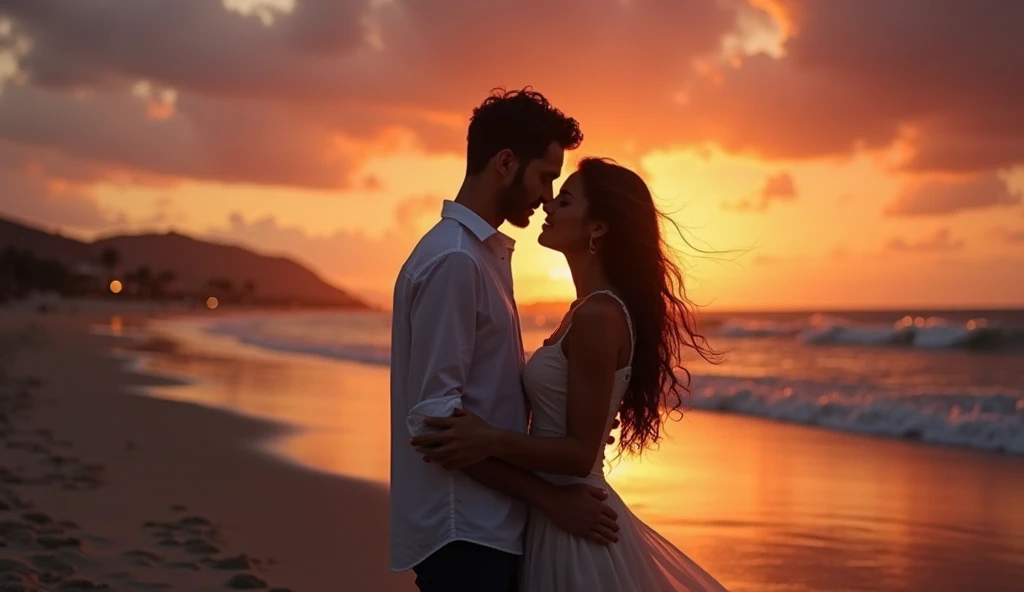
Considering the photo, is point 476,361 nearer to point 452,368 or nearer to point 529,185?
point 452,368

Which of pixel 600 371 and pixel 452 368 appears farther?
pixel 600 371

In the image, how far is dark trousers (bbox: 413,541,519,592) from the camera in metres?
2.69

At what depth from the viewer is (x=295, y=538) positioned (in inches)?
265

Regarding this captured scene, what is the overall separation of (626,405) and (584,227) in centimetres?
56

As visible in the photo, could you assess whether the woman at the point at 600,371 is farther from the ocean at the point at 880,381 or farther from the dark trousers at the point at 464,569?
the ocean at the point at 880,381

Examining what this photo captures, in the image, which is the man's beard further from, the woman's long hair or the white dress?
the white dress

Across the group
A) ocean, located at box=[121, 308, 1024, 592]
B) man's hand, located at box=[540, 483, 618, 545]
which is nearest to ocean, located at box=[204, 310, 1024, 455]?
ocean, located at box=[121, 308, 1024, 592]

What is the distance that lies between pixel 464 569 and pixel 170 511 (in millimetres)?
5047

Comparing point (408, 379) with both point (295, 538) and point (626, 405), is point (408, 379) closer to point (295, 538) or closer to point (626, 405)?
point (626, 405)

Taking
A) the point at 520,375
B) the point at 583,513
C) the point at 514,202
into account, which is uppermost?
the point at 514,202

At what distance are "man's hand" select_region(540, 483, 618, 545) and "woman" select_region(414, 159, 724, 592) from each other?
34 millimetres

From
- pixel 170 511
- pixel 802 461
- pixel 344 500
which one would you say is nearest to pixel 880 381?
pixel 802 461

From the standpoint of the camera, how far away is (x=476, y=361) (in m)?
2.74

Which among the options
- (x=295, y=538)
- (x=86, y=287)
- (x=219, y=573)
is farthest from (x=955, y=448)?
(x=86, y=287)
